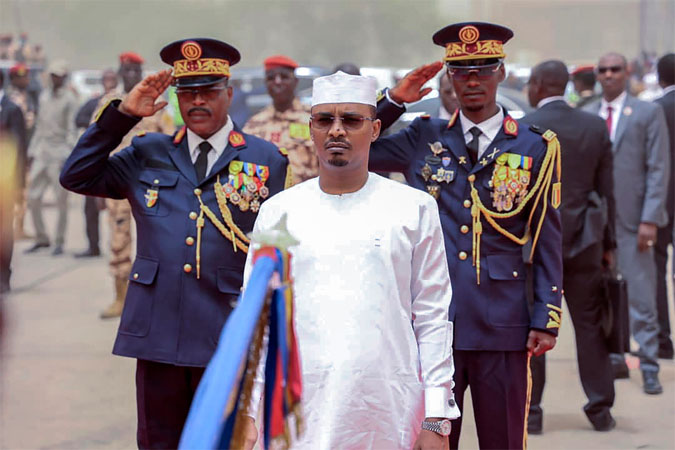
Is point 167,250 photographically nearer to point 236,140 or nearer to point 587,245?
point 236,140

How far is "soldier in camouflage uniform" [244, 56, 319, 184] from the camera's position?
26.9 feet

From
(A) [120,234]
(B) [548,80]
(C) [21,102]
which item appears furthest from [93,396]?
(C) [21,102]

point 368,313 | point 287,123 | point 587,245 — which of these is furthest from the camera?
point 287,123

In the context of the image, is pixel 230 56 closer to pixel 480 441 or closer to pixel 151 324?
pixel 151 324

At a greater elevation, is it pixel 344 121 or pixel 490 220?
pixel 344 121

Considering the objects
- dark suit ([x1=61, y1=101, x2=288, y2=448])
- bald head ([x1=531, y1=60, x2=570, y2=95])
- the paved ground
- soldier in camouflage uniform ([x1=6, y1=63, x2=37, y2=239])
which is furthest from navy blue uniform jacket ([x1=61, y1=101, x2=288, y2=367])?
soldier in camouflage uniform ([x1=6, y1=63, x2=37, y2=239])

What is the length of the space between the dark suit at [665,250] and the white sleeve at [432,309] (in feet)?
17.6

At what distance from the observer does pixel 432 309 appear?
11.7ft

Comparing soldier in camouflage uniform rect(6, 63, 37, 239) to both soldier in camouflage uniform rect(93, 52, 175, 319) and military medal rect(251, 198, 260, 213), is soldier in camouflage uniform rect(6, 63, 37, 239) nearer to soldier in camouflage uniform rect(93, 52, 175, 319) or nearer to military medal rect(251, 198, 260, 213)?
soldier in camouflage uniform rect(93, 52, 175, 319)

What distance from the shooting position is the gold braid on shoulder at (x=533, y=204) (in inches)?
184

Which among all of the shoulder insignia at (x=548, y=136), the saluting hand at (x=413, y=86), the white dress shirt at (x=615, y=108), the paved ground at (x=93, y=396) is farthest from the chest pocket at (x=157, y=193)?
the white dress shirt at (x=615, y=108)

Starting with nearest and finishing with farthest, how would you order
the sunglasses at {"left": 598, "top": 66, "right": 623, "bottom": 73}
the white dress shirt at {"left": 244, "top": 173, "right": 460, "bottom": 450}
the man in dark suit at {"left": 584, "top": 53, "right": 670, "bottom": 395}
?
the white dress shirt at {"left": 244, "top": 173, "right": 460, "bottom": 450}
the man in dark suit at {"left": 584, "top": 53, "right": 670, "bottom": 395}
the sunglasses at {"left": 598, "top": 66, "right": 623, "bottom": 73}

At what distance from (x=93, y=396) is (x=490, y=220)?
408cm

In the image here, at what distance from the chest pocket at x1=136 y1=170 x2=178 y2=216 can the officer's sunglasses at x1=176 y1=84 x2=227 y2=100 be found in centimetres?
37
